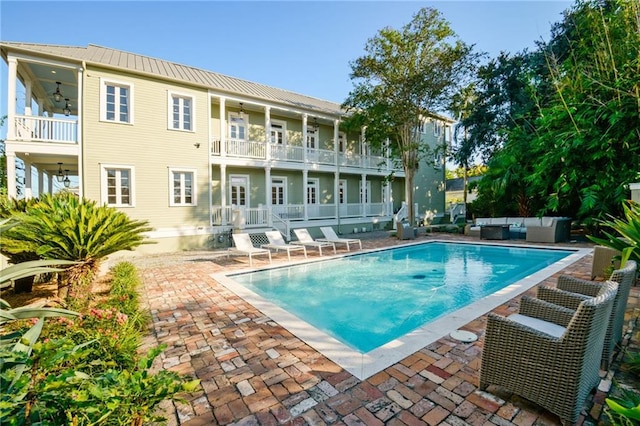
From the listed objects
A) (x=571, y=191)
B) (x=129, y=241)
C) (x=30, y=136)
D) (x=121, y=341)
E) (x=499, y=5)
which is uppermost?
(x=499, y=5)

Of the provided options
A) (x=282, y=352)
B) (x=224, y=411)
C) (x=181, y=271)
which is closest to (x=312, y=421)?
(x=224, y=411)

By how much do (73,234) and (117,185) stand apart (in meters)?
8.50

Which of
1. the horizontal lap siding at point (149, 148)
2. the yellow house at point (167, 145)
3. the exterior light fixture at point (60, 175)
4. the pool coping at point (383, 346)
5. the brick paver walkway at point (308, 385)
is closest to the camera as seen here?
the brick paver walkway at point (308, 385)

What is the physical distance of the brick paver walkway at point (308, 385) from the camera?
2.33 m

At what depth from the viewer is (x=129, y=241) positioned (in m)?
5.41

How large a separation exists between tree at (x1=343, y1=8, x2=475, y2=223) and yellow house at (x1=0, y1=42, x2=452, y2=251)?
9.13ft

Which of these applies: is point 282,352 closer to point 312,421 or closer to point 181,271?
point 312,421

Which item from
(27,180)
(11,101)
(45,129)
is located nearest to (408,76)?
(45,129)

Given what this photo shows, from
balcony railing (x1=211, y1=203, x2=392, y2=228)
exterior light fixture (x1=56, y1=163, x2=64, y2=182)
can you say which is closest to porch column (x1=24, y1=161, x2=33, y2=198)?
exterior light fixture (x1=56, y1=163, x2=64, y2=182)

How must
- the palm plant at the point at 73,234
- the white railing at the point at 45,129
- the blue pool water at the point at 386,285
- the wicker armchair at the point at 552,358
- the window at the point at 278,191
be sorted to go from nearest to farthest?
1. the wicker armchair at the point at 552,358
2. the palm plant at the point at 73,234
3. the blue pool water at the point at 386,285
4. the white railing at the point at 45,129
5. the window at the point at 278,191

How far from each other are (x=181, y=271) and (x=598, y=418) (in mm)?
8540

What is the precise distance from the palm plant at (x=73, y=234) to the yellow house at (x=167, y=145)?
5.73 meters

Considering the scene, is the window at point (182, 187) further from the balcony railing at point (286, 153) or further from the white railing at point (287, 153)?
the white railing at point (287, 153)

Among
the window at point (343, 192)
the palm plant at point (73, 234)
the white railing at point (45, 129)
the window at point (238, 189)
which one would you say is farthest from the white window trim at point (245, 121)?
the palm plant at point (73, 234)
